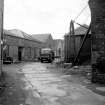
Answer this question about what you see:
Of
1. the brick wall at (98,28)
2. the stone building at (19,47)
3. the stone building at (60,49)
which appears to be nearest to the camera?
the brick wall at (98,28)

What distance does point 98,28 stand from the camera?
889cm

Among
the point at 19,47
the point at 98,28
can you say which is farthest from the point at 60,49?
the point at 98,28

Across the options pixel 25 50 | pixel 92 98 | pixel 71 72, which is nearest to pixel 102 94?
pixel 92 98

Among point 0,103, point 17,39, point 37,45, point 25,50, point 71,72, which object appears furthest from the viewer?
point 37,45

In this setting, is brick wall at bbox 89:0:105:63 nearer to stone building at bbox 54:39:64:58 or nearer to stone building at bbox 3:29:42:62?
stone building at bbox 3:29:42:62

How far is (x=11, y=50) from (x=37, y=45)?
43.6 ft

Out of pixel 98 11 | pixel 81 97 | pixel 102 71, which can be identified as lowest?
pixel 81 97

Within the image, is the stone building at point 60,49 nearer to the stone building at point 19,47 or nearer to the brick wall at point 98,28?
the stone building at point 19,47

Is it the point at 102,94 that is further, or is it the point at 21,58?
the point at 21,58

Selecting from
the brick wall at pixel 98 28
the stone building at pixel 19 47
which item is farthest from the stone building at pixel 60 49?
the brick wall at pixel 98 28

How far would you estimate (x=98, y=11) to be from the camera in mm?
8883

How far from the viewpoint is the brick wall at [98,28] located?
884 cm

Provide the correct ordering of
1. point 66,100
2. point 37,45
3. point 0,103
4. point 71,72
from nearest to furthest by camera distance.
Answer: point 0,103, point 66,100, point 71,72, point 37,45

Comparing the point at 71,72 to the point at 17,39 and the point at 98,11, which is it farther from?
the point at 17,39
